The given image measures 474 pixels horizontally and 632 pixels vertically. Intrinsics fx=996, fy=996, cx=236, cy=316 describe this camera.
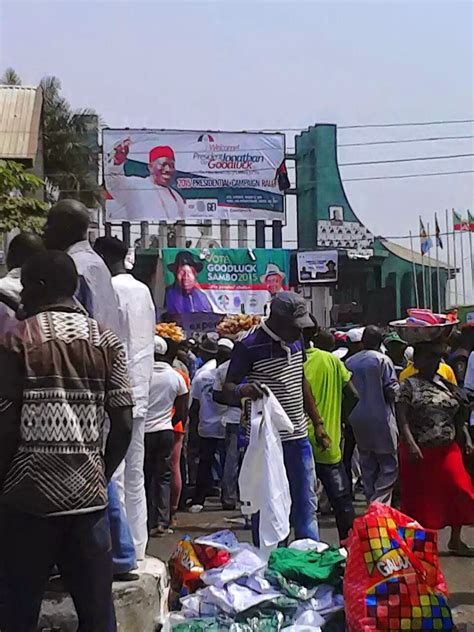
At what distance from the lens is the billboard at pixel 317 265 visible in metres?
37.0

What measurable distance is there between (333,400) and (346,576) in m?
2.86

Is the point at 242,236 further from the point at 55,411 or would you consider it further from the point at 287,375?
the point at 55,411

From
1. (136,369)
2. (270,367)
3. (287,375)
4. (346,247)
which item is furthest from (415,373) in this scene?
(346,247)

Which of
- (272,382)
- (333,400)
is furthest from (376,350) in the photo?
(272,382)

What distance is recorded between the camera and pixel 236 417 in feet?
34.1

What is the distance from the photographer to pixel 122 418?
3.73 metres

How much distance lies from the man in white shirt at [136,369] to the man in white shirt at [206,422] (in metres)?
5.19

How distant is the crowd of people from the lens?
3.56 meters

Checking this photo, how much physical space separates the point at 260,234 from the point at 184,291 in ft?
13.5

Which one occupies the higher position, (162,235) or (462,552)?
(162,235)

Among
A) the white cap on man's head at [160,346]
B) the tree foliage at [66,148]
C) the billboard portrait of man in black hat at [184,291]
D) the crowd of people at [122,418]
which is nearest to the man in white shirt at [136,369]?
the crowd of people at [122,418]

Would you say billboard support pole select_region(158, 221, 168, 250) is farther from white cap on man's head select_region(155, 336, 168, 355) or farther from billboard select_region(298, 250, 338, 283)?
white cap on man's head select_region(155, 336, 168, 355)

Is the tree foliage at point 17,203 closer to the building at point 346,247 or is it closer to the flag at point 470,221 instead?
the building at point 346,247

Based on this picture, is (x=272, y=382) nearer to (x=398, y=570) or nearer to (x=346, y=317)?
(x=398, y=570)
